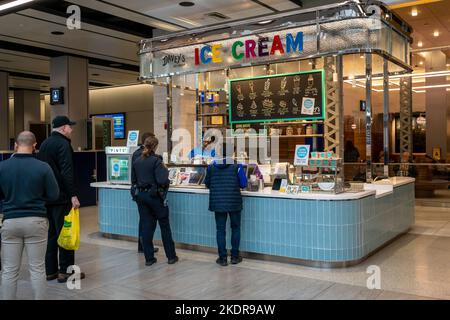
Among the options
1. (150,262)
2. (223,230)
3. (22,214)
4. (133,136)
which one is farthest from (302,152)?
(22,214)

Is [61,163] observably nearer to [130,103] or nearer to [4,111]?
[4,111]

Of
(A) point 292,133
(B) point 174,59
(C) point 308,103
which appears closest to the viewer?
(C) point 308,103

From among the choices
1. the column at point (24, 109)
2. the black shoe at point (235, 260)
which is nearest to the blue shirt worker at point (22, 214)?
the black shoe at point (235, 260)

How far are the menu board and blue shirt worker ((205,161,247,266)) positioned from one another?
195cm

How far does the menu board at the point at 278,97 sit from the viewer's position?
22.2ft

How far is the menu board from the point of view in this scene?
6770 millimetres

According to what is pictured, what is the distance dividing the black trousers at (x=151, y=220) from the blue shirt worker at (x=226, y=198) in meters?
0.57

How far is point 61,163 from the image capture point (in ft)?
15.4

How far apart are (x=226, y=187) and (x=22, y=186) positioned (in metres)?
2.32

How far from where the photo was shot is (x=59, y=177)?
468cm

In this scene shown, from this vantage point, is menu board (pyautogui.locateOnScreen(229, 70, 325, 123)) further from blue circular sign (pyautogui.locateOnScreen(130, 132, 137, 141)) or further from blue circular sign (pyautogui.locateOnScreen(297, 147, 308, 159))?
blue circular sign (pyautogui.locateOnScreen(130, 132, 137, 141))

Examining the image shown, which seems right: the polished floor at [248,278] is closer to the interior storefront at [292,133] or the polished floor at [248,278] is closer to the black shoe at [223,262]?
the black shoe at [223,262]

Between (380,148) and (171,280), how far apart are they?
9209mm

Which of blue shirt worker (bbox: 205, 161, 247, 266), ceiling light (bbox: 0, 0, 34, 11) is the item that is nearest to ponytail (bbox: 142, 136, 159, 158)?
blue shirt worker (bbox: 205, 161, 247, 266)
